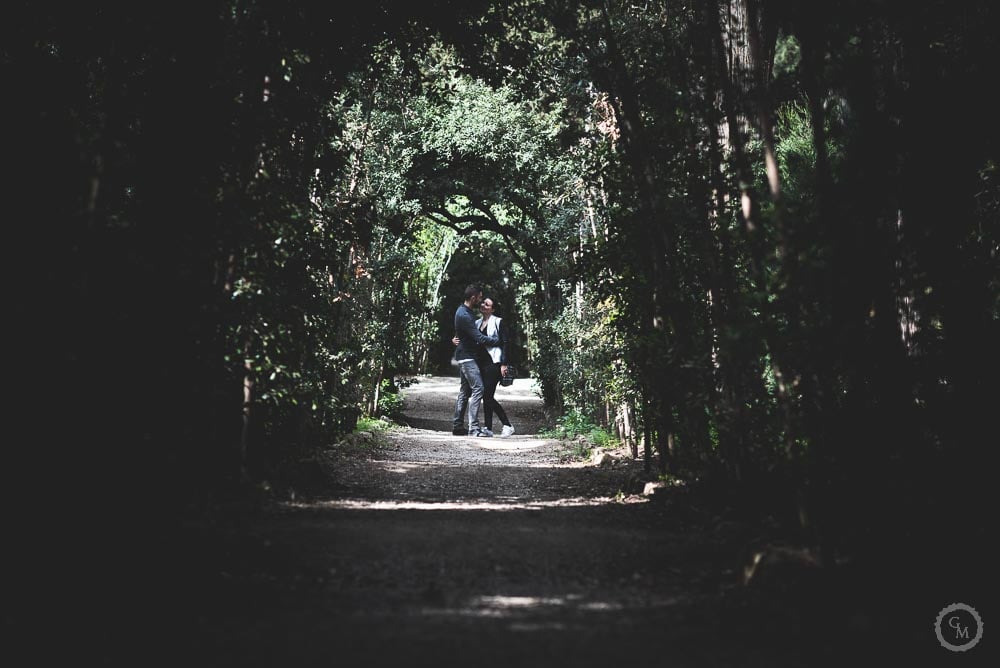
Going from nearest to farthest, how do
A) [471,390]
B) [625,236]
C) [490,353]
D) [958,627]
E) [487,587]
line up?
[958,627] < [487,587] < [625,236] < [490,353] < [471,390]

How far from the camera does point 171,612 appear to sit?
4480mm

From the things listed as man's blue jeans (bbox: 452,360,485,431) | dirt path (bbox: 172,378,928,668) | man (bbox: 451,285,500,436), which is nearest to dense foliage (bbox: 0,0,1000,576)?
dirt path (bbox: 172,378,928,668)

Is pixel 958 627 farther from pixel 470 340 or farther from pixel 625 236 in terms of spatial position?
pixel 470 340

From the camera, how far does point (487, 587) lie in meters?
5.38

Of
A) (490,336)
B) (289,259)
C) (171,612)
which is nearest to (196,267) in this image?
(289,259)

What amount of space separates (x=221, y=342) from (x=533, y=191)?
12923 millimetres

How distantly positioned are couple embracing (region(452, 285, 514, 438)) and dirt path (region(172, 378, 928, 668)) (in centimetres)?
642

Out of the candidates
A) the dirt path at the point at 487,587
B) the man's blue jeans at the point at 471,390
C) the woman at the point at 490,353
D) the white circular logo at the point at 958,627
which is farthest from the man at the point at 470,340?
the white circular logo at the point at 958,627

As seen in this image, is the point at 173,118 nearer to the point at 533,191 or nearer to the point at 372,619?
the point at 372,619

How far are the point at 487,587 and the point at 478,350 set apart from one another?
1055 centimetres

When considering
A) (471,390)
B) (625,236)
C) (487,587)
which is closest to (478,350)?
(471,390)

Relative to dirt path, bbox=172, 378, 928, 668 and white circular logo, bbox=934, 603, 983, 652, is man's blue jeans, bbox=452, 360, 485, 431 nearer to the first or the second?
dirt path, bbox=172, 378, 928, 668

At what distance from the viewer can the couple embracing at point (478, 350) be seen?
15625mm

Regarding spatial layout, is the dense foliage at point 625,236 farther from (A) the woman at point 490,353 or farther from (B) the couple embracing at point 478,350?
(A) the woman at point 490,353
